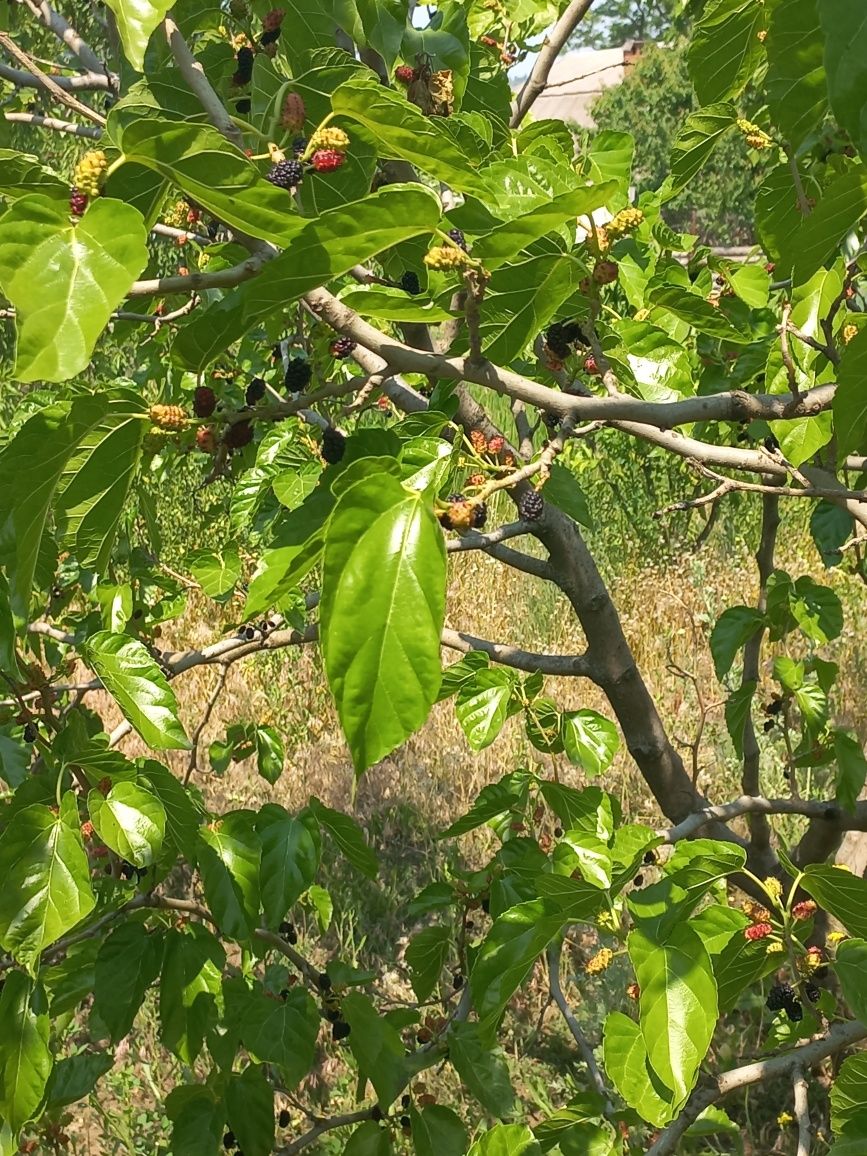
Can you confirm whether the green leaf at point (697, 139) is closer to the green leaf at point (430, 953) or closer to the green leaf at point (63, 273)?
the green leaf at point (63, 273)

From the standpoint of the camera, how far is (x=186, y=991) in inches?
46.4

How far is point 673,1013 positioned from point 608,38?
32.7 meters

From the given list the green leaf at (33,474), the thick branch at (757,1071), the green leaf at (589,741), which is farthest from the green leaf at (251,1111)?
the green leaf at (33,474)

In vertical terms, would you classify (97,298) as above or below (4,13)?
below

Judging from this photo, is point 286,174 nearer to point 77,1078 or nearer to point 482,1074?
point 482,1074

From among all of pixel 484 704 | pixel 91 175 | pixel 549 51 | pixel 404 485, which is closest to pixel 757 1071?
pixel 484 704

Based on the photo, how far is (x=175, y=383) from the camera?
1696mm

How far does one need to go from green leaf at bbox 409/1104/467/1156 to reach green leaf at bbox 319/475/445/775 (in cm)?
98

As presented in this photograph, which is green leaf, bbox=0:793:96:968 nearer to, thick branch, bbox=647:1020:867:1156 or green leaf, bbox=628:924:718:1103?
green leaf, bbox=628:924:718:1103

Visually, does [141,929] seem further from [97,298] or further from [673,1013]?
[97,298]

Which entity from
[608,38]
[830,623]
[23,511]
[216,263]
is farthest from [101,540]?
[608,38]

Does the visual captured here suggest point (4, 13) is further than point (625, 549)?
No

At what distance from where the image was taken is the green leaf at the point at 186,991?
3.76ft

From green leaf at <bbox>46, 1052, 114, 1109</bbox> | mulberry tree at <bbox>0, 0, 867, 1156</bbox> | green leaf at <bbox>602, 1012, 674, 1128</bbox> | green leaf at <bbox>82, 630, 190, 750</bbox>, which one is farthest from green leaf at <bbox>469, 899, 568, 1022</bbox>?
green leaf at <bbox>46, 1052, 114, 1109</bbox>
